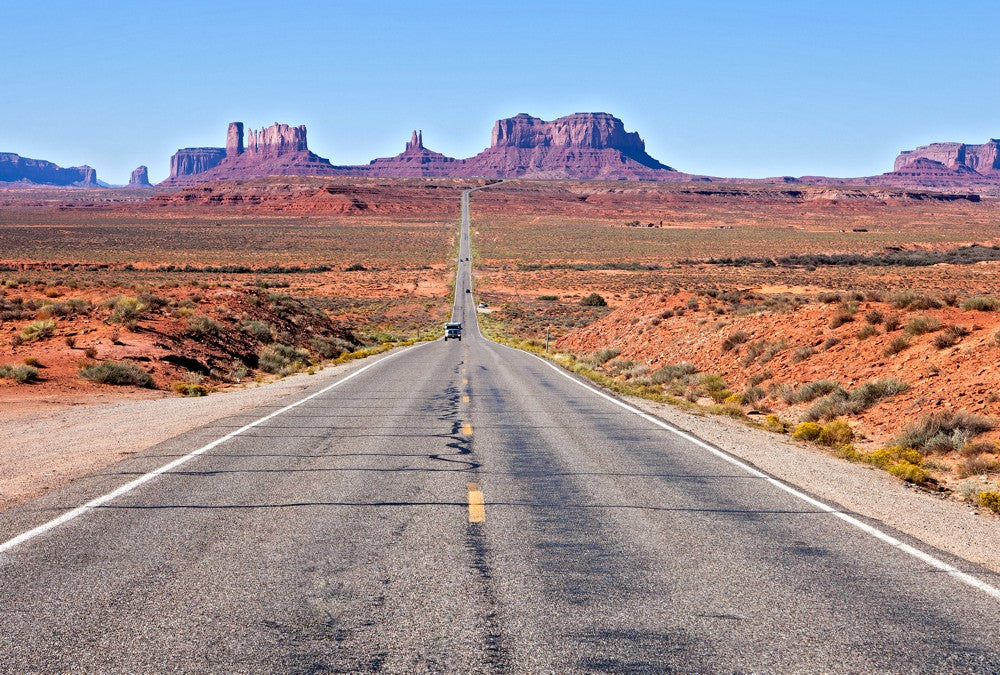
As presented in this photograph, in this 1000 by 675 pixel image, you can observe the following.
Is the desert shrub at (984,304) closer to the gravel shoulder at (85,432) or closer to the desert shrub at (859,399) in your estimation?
the desert shrub at (859,399)

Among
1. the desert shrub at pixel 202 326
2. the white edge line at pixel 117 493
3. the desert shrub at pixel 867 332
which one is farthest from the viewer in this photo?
the desert shrub at pixel 202 326

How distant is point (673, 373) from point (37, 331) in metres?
18.2

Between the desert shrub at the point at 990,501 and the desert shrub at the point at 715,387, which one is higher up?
the desert shrub at the point at 990,501

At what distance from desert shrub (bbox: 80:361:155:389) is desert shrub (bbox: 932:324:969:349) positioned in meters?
17.9

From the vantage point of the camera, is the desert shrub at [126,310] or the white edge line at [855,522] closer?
the white edge line at [855,522]

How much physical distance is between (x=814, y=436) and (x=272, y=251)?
106094 mm

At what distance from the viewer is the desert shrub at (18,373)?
1806cm

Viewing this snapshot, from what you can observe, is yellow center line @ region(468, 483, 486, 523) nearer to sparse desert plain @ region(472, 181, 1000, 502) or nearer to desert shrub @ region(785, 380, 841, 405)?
sparse desert plain @ region(472, 181, 1000, 502)

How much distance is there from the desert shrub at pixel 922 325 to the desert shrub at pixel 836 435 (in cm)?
521

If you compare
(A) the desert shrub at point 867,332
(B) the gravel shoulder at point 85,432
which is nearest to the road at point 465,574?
(B) the gravel shoulder at point 85,432

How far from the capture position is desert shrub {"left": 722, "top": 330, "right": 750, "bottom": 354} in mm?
24156

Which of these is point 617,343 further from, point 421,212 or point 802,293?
point 421,212

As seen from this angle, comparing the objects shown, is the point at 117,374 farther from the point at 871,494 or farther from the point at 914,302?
the point at 914,302

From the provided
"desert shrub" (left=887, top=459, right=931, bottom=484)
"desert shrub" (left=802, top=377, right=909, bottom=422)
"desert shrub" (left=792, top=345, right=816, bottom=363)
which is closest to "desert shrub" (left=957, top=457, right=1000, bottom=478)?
"desert shrub" (left=887, top=459, right=931, bottom=484)
